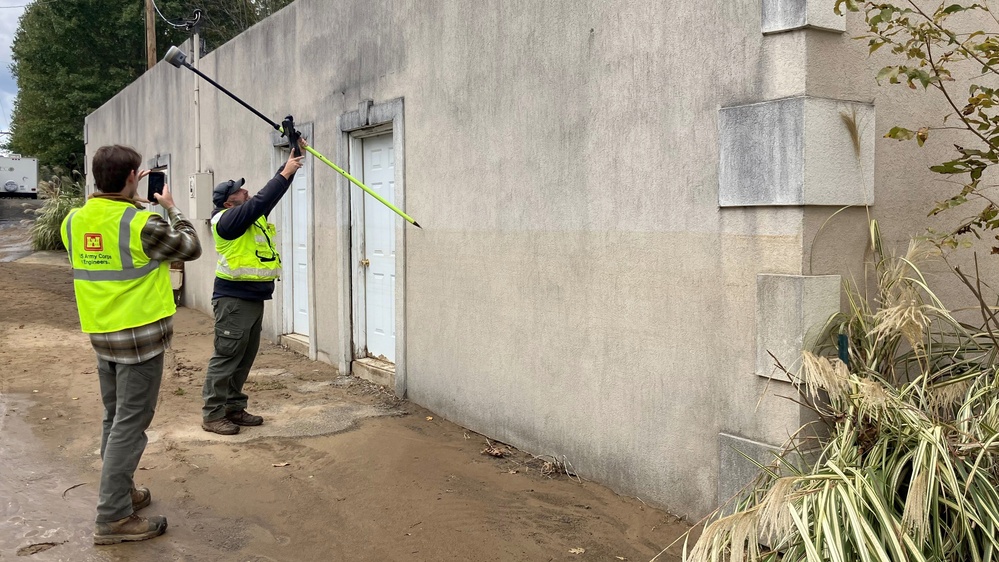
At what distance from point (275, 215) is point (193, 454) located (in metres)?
4.47

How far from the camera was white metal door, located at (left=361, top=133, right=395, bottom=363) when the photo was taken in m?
7.32

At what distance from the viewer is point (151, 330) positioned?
4211mm

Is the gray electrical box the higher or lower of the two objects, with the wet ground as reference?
higher

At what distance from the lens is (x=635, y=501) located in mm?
4578

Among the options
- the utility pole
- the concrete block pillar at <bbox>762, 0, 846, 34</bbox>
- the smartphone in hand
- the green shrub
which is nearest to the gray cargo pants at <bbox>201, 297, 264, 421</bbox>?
the smartphone in hand

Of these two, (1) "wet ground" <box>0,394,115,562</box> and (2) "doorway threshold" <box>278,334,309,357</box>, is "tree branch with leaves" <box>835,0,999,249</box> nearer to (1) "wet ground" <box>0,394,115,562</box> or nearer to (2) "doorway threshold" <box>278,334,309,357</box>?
(1) "wet ground" <box>0,394,115,562</box>

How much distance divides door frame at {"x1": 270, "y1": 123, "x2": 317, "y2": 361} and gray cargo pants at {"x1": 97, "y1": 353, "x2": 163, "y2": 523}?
4.34 meters

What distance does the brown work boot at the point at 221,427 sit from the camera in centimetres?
601

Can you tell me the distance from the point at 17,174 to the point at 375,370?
3047 cm

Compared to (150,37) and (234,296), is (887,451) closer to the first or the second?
(234,296)

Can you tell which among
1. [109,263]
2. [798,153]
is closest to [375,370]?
[109,263]

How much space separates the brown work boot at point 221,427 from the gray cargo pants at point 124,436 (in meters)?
1.77

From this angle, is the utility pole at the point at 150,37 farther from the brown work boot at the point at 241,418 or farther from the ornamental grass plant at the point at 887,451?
the ornamental grass plant at the point at 887,451

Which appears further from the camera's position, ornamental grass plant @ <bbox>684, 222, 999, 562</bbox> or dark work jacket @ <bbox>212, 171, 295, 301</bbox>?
dark work jacket @ <bbox>212, 171, 295, 301</bbox>
